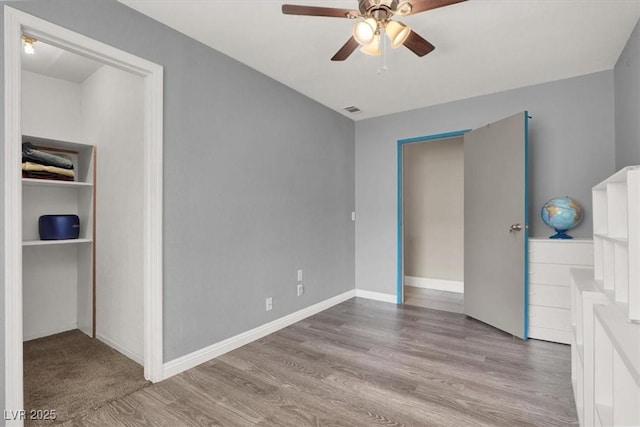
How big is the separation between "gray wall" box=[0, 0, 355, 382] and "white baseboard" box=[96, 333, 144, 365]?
40 centimetres

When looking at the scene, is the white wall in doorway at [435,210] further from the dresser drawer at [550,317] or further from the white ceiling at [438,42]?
the dresser drawer at [550,317]

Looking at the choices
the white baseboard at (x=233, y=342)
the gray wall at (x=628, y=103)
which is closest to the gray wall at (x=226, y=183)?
the white baseboard at (x=233, y=342)

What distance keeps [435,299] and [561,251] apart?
1.85 metres

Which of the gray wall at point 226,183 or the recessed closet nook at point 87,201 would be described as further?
the recessed closet nook at point 87,201

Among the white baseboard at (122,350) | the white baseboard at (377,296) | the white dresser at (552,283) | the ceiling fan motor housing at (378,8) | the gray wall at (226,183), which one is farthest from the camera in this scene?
the white baseboard at (377,296)

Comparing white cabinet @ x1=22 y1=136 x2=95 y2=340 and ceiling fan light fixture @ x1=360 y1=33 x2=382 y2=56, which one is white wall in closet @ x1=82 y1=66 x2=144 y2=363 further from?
ceiling fan light fixture @ x1=360 y1=33 x2=382 y2=56

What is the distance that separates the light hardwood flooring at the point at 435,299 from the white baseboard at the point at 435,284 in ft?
0.41

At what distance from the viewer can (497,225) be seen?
125 inches

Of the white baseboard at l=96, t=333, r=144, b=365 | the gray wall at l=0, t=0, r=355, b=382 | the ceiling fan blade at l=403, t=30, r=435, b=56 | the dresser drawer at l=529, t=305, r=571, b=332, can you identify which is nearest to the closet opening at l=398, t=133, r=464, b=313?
the dresser drawer at l=529, t=305, r=571, b=332

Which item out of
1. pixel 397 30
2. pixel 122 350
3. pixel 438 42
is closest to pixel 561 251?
pixel 438 42

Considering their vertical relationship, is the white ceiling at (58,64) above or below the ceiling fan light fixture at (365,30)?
above

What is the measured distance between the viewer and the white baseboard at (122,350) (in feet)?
8.02

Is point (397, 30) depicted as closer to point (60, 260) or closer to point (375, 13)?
point (375, 13)

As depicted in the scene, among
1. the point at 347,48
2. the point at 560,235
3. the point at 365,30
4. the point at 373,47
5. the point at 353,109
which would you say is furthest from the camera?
the point at 353,109
